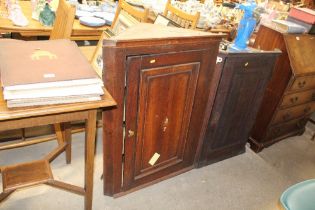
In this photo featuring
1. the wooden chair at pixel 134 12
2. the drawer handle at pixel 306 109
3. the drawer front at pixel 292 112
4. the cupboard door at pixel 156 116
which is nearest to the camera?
the cupboard door at pixel 156 116

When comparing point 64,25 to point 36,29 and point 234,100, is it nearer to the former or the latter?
point 36,29

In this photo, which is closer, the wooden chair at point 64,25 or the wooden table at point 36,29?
the wooden chair at point 64,25

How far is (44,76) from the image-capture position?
1.02m

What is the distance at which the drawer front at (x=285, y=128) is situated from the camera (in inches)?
95.7

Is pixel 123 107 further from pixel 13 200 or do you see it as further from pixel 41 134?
pixel 41 134

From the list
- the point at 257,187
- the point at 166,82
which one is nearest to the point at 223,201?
the point at 257,187

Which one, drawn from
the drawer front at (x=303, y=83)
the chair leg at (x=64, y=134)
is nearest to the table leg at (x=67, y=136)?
the chair leg at (x=64, y=134)

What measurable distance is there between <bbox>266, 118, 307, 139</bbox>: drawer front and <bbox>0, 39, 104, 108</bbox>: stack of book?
1.86m

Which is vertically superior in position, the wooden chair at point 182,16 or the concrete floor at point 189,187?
the wooden chair at point 182,16

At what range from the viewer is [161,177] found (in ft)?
6.15

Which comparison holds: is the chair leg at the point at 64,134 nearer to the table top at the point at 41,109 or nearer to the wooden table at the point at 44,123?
the wooden table at the point at 44,123

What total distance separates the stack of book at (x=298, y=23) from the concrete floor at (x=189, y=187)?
1101 millimetres

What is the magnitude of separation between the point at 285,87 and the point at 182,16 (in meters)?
1.06

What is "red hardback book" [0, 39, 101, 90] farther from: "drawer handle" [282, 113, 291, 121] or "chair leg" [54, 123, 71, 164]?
"drawer handle" [282, 113, 291, 121]
